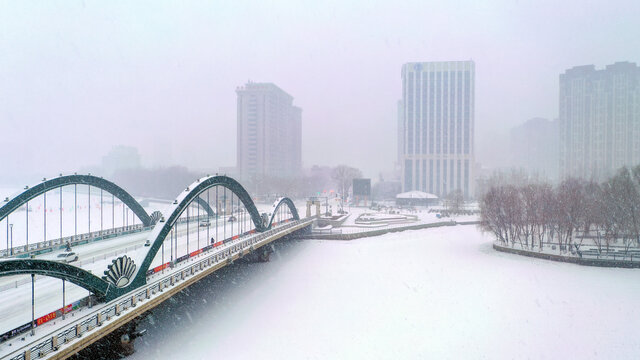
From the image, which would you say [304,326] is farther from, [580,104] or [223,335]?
[580,104]

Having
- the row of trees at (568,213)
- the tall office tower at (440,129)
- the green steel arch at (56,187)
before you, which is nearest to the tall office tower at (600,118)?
the tall office tower at (440,129)

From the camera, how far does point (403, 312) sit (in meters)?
22.2

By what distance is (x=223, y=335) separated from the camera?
19312 millimetres

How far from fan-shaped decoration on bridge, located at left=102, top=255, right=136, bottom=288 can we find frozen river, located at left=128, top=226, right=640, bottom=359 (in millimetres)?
3670

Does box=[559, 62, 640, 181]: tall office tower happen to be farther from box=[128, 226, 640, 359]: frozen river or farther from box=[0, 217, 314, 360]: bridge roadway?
box=[0, 217, 314, 360]: bridge roadway

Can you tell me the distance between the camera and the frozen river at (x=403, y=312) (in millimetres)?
17594

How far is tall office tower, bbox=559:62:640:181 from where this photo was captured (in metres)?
110

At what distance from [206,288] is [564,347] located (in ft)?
75.5

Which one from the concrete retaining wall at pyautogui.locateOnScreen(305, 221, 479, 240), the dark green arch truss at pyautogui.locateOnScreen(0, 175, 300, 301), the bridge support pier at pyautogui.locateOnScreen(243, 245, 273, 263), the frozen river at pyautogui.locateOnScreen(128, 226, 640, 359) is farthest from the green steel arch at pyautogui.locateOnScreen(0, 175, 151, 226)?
the concrete retaining wall at pyautogui.locateOnScreen(305, 221, 479, 240)

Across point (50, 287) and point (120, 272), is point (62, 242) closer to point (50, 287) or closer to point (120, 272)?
point (50, 287)

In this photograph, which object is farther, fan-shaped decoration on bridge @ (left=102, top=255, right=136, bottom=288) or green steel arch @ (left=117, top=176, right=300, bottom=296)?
green steel arch @ (left=117, top=176, right=300, bottom=296)

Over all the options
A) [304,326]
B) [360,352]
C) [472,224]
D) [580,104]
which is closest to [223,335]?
[304,326]

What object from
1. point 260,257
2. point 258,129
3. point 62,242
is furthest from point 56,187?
point 258,129

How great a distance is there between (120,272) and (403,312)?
16.3 meters
